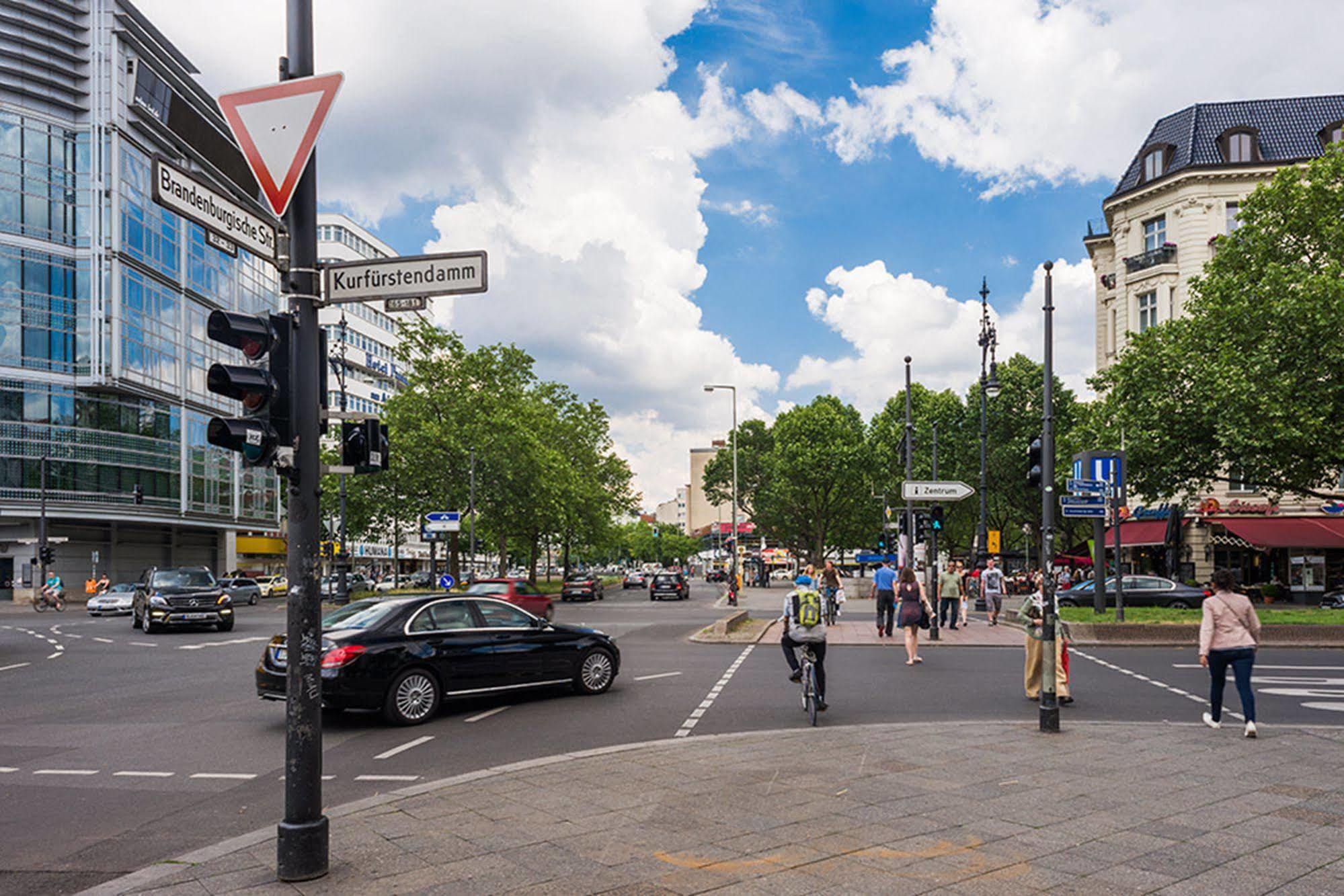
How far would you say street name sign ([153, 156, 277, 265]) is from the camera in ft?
17.1

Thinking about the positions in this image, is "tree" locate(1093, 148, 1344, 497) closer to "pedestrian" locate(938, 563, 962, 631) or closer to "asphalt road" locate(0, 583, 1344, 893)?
"pedestrian" locate(938, 563, 962, 631)

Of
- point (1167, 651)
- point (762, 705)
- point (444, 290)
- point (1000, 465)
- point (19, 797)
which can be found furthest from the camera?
point (1000, 465)

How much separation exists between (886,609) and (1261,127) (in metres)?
35.0

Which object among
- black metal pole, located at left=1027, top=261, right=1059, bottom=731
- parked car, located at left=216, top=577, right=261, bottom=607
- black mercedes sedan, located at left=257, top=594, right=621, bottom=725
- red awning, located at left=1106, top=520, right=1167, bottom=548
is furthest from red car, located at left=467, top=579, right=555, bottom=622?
parked car, located at left=216, top=577, right=261, bottom=607

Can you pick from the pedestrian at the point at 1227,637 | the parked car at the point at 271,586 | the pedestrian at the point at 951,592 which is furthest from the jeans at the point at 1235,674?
the parked car at the point at 271,586

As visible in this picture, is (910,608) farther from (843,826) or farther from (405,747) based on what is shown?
(843,826)

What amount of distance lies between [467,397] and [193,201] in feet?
142

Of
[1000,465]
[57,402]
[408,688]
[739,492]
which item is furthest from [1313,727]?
[739,492]

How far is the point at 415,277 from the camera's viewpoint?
6055 mm

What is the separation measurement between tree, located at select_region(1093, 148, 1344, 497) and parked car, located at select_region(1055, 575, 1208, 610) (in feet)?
8.57

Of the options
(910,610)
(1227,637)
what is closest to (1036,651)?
(1227,637)

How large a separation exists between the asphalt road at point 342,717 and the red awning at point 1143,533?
21850 millimetres

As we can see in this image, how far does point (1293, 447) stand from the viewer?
27.0 meters

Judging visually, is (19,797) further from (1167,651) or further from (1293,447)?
(1293,447)
